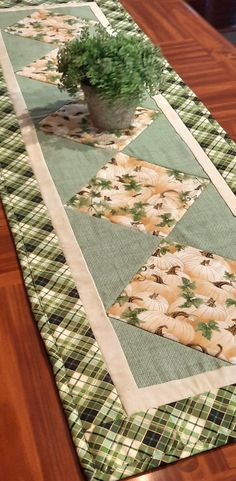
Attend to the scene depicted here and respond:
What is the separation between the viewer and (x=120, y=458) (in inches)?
25.3

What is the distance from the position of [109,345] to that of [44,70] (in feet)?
2.67

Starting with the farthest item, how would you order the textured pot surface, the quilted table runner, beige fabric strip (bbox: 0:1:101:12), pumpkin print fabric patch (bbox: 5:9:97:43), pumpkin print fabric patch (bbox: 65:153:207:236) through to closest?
beige fabric strip (bbox: 0:1:101:12)
pumpkin print fabric patch (bbox: 5:9:97:43)
the textured pot surface
pumpkin print fabric patch (bbox: 65:153:207:236)
the quilted table runner

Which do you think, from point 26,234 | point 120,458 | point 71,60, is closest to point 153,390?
point 120,458

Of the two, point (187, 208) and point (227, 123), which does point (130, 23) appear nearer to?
point (227, 123)

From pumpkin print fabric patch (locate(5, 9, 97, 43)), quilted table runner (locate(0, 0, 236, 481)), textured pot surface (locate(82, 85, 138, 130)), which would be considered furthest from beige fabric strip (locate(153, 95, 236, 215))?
pumpkin print fabric patch (locate(5, 9, 97, 43))

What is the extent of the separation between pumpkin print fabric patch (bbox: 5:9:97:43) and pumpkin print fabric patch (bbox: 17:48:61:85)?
0.33 feet

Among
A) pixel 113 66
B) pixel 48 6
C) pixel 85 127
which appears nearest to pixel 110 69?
pixel 113 66

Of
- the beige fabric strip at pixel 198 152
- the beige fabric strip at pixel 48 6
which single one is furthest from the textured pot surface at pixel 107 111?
the beige fabric strip at pixel 48 6

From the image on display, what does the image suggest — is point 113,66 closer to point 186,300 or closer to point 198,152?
point 198,152

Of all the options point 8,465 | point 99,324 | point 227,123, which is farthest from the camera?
point 227,123

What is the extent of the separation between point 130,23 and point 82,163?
65cm

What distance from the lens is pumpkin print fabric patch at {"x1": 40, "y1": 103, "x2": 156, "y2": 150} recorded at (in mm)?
1126

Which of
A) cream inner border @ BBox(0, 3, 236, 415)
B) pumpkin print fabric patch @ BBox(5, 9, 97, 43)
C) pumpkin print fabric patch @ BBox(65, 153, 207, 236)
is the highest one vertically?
pumpkin print fabric patch @ BBox(5, 9, 97, 43)

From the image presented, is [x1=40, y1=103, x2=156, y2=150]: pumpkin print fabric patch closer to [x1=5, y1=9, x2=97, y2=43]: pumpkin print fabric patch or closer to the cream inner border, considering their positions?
the cream inner border
